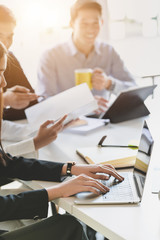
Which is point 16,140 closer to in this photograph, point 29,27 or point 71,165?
point 71,165

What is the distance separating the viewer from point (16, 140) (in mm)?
1559

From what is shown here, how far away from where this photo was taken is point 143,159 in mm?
880

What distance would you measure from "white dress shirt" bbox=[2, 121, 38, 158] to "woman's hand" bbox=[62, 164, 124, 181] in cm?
30

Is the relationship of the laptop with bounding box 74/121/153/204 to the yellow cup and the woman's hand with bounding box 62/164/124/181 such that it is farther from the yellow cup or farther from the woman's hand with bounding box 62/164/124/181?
the yellow cup

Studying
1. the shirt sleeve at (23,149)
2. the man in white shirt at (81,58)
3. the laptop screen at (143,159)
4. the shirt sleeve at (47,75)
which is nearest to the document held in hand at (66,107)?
the shirt sleeve at (23,149)

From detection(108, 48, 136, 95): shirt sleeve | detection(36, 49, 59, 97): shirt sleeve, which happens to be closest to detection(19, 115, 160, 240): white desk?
detection(36, 49, 59, 97): shirt sleeve

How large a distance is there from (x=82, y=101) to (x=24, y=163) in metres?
0.43

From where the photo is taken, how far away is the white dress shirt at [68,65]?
2.40 metres

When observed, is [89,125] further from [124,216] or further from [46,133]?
[124,216]

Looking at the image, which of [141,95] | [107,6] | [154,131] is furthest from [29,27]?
[154,131]

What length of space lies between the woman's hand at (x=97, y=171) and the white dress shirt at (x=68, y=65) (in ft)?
4.30

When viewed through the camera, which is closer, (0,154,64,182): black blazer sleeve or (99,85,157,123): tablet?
(0,154,64,182): black blazer sleeve

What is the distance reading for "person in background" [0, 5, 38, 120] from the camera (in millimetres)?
1690

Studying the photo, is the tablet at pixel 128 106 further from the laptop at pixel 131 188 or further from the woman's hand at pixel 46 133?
the laptop at pixel 131 188
